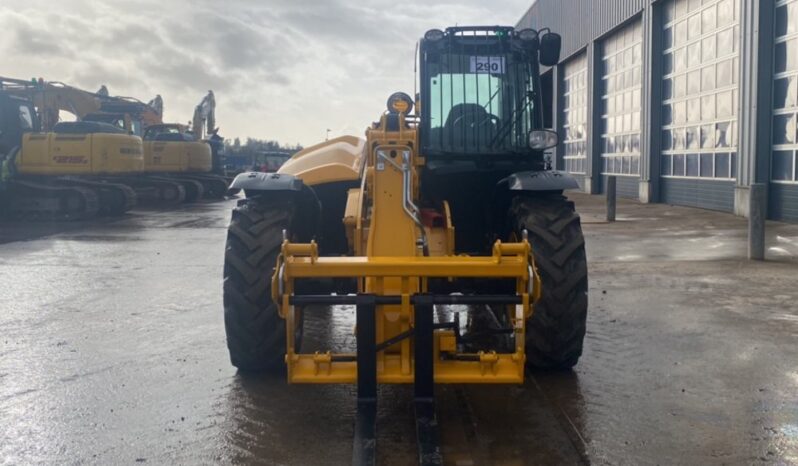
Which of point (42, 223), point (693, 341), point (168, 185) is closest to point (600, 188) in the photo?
point (168, 185)

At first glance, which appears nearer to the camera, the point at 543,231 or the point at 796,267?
the point at 543,231

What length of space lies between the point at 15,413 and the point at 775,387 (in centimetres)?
530

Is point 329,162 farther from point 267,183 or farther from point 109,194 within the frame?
point 109,194

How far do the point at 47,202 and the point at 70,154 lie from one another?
1.51 m

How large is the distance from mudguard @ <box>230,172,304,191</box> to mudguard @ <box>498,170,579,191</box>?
1638 millimetres

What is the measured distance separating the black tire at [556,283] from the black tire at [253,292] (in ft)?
5.73

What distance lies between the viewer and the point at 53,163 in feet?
74.5

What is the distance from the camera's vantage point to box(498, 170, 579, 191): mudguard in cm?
600

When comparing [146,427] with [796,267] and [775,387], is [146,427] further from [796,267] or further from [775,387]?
[796,267]

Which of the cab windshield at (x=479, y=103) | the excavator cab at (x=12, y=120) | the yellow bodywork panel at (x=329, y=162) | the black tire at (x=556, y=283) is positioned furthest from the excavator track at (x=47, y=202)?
the black tire at (x=556, y=283)

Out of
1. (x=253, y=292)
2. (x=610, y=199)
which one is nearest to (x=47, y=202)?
(x=610, y=199)

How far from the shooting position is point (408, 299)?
4.92 metres

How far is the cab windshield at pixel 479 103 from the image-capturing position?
681cm

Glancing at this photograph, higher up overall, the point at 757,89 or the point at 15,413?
the point at 757,89
